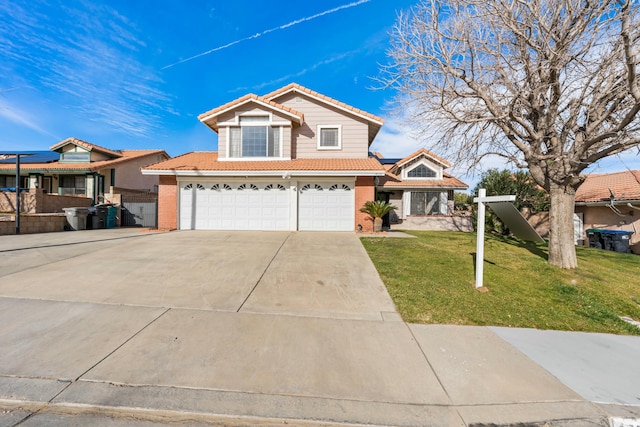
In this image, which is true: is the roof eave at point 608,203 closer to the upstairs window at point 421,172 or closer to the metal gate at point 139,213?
the upstairs window at point 421,172

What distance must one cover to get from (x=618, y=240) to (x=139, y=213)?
26253mm

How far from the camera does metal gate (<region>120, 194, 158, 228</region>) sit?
1584 cm

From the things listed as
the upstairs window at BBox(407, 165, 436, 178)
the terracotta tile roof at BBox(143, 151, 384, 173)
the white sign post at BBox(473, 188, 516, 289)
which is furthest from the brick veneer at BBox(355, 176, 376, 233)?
the upstairs window at BBox(407, 165, 436, 178)

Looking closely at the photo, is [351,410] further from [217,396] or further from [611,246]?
[611,246]

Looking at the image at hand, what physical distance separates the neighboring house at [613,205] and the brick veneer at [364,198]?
12.3 meters

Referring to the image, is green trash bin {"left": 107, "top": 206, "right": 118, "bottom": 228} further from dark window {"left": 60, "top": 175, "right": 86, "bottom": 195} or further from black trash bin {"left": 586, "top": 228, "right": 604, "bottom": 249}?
black trash bin {"left": 586, "top": 228, "right": 604, "bottom": 249}

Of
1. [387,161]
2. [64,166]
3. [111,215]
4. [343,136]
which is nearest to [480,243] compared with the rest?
[343,136]

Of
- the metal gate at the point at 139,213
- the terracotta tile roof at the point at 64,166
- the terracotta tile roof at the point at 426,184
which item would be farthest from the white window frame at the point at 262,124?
the terracotta tile roof at the point at 64,166

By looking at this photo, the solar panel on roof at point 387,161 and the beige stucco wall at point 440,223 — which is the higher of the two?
the solar panel on roof at point 387,161

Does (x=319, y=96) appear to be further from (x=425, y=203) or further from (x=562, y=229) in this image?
(x=562, y=229)

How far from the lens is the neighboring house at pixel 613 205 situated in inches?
517

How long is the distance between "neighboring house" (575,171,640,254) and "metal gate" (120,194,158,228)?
25050 mm

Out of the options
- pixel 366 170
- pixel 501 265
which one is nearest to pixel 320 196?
pixel 366 170

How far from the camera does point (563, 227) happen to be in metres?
7.19
